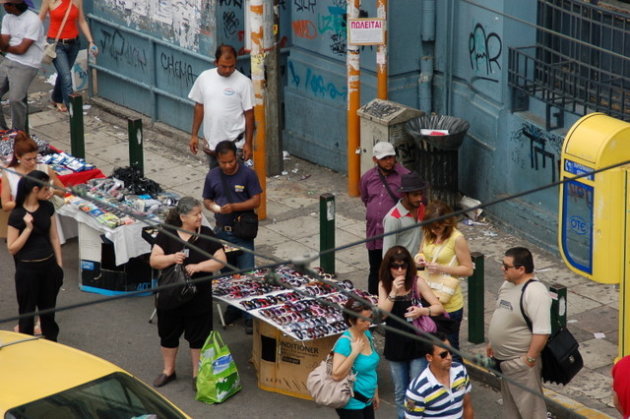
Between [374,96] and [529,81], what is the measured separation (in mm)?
2191

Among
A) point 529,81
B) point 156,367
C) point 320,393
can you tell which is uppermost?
point 529,81

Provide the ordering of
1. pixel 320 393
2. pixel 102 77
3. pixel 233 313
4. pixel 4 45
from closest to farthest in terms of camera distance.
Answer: pixel 320 393
pixel 233 313
pixel 4 45
pixel 102 77

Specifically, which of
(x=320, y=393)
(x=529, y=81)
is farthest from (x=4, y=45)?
(x=320, y=393)

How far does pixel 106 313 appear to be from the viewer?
11.3 metres

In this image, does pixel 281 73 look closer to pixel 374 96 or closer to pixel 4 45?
pixel 374 96

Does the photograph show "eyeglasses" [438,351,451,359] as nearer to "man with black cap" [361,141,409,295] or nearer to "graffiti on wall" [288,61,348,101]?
"man with black cap" [361,141,409,295]

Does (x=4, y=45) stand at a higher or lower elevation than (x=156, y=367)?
higher

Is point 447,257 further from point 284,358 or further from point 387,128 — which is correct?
point 387,128

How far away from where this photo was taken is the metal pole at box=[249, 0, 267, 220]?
42.6 ft

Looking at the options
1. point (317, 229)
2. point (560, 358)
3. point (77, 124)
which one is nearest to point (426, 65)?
point (317, 229)

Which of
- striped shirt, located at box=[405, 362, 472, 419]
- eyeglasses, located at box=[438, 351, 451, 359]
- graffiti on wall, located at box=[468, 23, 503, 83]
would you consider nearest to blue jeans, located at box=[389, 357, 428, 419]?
striped shirt, located at box=[405, 362, 472, 419]

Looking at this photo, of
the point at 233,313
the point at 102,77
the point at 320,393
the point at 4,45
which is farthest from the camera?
the point at 102,77

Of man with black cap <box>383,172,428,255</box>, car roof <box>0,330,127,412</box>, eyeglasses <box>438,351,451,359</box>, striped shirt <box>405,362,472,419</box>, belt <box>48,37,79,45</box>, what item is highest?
belt <box>48,37,79,45</box>

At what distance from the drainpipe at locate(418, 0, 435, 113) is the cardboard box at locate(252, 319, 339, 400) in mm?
4895
